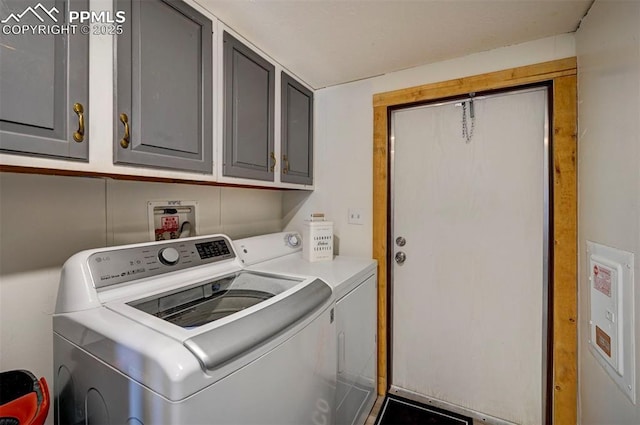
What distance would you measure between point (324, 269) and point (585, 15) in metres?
1.75

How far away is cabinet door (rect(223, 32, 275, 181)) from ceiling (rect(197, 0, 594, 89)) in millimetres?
120

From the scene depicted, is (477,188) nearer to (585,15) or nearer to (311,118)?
(585,15)

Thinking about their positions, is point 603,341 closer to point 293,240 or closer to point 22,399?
point 293,240

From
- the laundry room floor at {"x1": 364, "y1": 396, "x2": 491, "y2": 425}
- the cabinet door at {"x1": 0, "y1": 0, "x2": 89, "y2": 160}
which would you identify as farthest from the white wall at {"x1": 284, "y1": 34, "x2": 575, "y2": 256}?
the cabinet door at {"x1": 0, "y1": 0, "x2": 89, "y2": 160}

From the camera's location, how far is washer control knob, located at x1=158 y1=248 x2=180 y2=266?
1143mm

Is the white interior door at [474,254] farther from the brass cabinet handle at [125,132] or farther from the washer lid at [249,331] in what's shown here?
the brass cabinet handle at [125,132]

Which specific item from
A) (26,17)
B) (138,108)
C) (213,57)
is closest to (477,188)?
(213,57)

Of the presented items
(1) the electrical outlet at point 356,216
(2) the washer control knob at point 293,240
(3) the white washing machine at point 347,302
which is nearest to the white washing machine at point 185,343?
(3) the white washing machine at point 347,302

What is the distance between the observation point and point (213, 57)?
124cm

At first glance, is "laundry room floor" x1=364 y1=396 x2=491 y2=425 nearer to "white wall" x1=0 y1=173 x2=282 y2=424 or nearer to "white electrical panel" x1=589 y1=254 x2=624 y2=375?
"white electrical panel" x1=589 y1=254 x2=624 y2=375

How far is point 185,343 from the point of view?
2.14 feet

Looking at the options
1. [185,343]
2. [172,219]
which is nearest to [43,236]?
[172,219]

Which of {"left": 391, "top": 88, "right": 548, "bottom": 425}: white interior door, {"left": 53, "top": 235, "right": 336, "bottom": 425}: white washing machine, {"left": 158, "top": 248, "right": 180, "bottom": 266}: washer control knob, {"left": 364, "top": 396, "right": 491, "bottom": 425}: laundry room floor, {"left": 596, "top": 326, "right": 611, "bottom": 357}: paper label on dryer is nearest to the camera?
{"left": 53, "top": 235, "right": 336, "bottom": 425}: white washing machine

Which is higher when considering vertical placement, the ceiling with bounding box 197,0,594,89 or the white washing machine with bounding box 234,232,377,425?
the ceiling with bounding box 197,0,594,89
